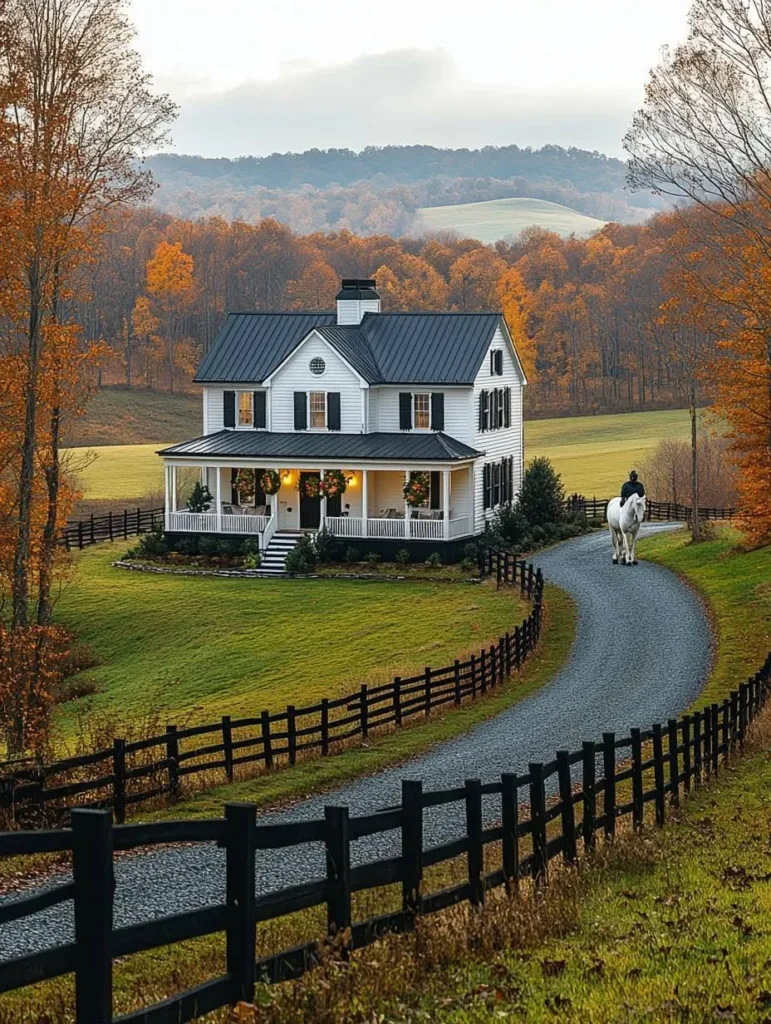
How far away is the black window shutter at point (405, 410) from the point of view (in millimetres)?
54719

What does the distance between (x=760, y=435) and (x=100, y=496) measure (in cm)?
4266

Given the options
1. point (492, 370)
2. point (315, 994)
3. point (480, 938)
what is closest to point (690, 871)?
point (480, 938)

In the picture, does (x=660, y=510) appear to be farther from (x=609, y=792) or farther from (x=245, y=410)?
(x=609, y=792)

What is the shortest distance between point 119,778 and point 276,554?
32.9 meters

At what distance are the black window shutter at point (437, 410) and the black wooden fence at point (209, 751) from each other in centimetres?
2032

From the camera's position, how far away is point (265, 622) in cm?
4197

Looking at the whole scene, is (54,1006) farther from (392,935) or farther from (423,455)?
(423,455)

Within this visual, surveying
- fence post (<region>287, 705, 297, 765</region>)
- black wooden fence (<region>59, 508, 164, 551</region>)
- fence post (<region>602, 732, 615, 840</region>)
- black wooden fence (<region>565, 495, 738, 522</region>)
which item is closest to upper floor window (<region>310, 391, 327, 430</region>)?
black wooden fence (<region>59, 508, 164, 551</region>)

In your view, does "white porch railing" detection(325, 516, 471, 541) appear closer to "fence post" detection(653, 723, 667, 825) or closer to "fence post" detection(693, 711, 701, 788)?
"fence post" detection(693, 711, 701, 788)

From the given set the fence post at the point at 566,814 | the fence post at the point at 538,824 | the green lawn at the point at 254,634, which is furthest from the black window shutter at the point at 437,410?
the fence post at the point at 538,824

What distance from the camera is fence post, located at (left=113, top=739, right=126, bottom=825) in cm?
1870

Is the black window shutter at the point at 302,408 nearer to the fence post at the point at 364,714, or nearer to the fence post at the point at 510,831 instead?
the fence post at the point at 364,714

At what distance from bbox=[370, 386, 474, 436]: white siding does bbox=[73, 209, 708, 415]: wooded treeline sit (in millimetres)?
64732

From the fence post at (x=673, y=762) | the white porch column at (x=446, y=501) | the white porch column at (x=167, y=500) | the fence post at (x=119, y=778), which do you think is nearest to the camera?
the fence post at (x=673, y=762)
